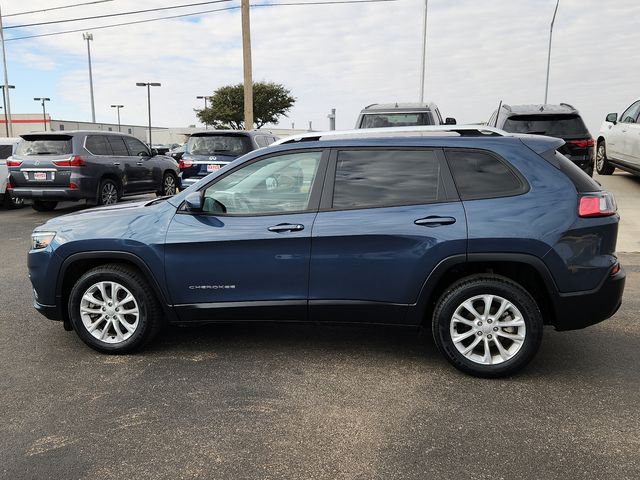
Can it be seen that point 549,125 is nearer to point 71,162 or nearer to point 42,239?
point 42,239

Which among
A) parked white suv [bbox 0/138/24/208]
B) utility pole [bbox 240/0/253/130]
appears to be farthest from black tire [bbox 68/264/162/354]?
utility pole [bbox 240/0/253/130]

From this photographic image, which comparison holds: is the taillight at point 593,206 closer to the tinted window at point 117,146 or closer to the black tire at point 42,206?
the tinted window at point 117,146

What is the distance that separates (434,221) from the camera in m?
3.76

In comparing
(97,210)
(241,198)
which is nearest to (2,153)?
(97,210)

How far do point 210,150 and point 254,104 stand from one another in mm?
52378

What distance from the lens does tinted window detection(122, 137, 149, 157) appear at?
527 inches

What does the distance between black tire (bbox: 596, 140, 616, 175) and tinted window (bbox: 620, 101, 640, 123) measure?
63.6 inches

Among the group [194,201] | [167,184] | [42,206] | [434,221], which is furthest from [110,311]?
[167,184]

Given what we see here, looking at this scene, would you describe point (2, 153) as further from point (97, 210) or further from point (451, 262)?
point (451, 262)

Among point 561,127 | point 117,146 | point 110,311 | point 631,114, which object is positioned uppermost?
point 631,114

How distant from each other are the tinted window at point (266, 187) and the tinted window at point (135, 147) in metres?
10.0

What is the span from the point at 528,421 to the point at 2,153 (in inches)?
526

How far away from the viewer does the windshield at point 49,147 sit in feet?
38.3

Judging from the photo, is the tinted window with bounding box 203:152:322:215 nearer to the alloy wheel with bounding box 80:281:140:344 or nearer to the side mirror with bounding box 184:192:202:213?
the side mirror with bounding box 184:192:202:213
